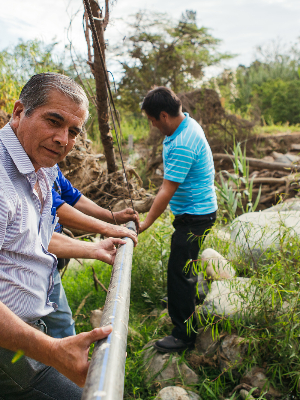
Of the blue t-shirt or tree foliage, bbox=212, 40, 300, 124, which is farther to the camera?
tree foliage, bbox=212, 40, 300, 124

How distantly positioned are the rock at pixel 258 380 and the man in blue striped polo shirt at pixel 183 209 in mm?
587

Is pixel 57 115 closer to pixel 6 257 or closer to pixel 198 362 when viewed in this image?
pixel 6 257

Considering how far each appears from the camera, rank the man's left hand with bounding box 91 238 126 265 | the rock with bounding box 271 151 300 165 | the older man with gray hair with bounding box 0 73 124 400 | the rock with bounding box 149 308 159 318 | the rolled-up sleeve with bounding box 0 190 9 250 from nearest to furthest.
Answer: the rolled-up sleeve with bounding box 0 190 9 250, the older man with gray hair with bounding box 0 73 124 400, the man's left hand with bounding box 91 238 126 265, the rock with bounding box 149 308 159 318, the rock with bounding box 271 151 300 165

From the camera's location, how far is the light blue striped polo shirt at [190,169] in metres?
2.57

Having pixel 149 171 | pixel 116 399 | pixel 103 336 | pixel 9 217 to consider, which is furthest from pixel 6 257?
pixel 149 171

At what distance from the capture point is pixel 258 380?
2.25 meters

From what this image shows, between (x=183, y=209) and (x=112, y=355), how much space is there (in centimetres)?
215

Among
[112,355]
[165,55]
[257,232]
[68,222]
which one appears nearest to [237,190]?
[257,232]

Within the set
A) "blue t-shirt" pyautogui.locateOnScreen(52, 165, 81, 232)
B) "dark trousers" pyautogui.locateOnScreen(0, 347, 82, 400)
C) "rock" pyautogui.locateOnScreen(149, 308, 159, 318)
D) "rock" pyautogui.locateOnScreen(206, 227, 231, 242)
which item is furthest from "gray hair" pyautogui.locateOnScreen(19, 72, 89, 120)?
"rock" pyautogui.locateOnScreen(149, 308, 159, 318)

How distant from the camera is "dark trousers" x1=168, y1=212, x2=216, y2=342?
9.00 feet

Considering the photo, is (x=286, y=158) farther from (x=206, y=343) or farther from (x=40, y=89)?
(x=40, y=89)

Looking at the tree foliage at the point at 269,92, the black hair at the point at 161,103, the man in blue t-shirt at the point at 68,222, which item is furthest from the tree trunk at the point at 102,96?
the tree foliage at the point at 269,92

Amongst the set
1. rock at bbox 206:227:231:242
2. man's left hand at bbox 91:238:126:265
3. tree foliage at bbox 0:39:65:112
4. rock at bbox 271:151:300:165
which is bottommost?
rock at bbox 271:151:300:165

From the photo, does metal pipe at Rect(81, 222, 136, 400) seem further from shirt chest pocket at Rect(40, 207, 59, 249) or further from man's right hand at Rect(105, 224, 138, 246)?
man's right hand at Rect(105, 224, 138, 246)
